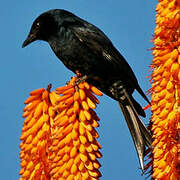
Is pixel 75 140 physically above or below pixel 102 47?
below

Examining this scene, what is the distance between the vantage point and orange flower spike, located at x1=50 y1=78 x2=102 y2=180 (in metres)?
4.12

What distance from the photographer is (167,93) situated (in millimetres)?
3844

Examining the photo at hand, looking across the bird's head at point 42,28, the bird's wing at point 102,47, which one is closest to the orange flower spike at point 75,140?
the bird's wing at point 102,47

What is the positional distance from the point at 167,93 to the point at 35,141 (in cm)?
143

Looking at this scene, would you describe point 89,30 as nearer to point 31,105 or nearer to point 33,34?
point 33,34

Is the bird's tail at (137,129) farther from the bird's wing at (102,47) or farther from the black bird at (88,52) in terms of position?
the bird's wing at (102,47)

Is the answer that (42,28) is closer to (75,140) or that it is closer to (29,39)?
(29,39)

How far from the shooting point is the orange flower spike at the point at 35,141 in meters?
4.29

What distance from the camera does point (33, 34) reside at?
6.94 metres

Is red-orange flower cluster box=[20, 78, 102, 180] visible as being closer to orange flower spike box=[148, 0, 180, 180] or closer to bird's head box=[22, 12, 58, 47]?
orange flower spike box=[148, 0, 180, 180]

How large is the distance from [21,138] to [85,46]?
9.17 feet

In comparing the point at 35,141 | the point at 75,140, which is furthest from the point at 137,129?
the point at 35,141

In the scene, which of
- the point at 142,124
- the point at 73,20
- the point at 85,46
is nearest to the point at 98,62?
the point at 85,46

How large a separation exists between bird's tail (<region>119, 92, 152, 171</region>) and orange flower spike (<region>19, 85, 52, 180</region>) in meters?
1.05
